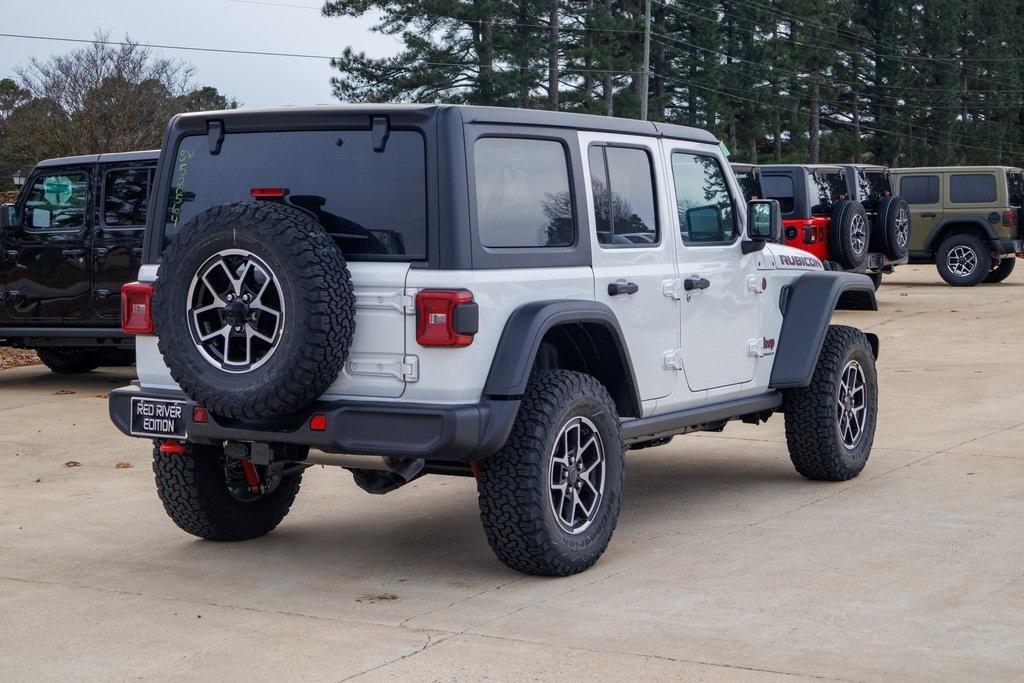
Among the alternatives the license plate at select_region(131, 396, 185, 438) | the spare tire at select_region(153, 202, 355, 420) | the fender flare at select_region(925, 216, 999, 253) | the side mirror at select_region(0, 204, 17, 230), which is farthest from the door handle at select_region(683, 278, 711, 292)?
the fender flare at select_region(925, 216, 999, 253)

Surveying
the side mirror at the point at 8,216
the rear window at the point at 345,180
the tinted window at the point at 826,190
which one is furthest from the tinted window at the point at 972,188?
the rear window at the point at 345,180

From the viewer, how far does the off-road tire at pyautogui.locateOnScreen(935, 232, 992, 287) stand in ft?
82.3

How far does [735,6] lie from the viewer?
202 feet

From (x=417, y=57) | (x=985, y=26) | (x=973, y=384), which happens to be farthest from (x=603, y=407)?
(x=985, y=26)

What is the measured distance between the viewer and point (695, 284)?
23.5 ft

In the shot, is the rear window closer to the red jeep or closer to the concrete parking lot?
the concrete parking lot

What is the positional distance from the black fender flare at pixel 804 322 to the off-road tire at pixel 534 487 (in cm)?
206

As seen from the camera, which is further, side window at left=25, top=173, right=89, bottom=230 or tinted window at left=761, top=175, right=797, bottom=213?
tinted window at left=761, top=175, right=797, bottom=213

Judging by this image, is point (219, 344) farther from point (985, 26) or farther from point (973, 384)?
point (985, 26)

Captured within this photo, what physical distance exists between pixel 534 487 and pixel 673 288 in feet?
5.19

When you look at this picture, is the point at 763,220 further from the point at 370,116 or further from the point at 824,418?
the point at 370,116

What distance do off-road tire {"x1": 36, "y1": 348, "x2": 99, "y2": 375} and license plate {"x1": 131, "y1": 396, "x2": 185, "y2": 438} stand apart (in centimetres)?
837

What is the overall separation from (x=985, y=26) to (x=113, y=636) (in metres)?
74.7

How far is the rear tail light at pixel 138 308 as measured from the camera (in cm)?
634
